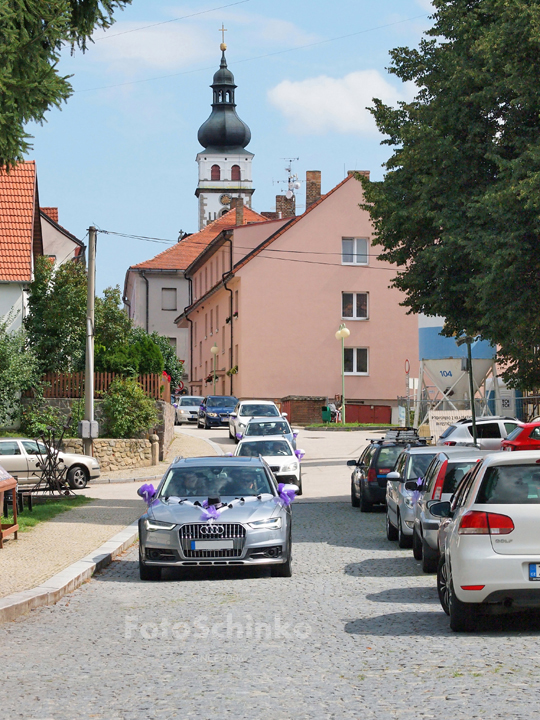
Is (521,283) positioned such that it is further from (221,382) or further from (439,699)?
(221,382)

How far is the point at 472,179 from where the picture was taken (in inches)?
859

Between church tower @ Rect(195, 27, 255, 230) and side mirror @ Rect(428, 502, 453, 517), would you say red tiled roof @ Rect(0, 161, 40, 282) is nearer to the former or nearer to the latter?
side mirror @ Rect(428, 502, 453, 517)

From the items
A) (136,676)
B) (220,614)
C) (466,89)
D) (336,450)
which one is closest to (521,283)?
(466,89)

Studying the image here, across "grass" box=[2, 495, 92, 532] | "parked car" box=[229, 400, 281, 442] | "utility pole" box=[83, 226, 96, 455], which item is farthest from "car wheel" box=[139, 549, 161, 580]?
"parked car" box=[229, 400, 281, 442]

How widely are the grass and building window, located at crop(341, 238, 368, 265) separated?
36.4m

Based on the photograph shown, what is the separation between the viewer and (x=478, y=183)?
21.8 m

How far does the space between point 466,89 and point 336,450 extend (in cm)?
1936

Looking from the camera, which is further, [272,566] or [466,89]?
[466,89]

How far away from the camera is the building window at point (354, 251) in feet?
197

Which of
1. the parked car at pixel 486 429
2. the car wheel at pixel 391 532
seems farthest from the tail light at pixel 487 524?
the parked car at pixel 486 429

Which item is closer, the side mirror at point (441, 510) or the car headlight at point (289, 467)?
the side mirror at point (441, 510)

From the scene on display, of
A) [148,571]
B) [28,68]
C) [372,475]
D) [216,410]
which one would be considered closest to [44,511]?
[372,475]

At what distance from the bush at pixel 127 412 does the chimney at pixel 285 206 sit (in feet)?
163

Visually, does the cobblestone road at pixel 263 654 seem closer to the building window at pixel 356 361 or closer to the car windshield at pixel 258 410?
the car windshield at pixel 258 410
